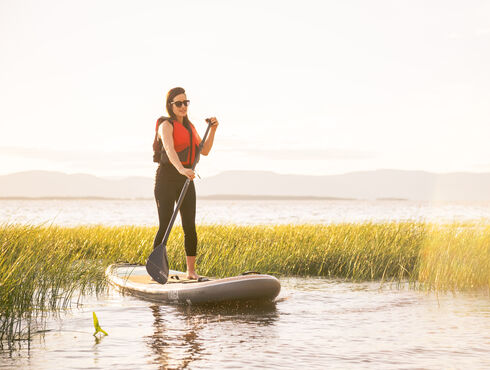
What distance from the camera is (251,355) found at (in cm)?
566

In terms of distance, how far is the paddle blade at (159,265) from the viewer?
8547 millimetres

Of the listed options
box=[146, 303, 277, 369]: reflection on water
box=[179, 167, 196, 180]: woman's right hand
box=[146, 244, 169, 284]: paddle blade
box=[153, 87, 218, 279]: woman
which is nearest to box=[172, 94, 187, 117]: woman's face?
Answer: box=[153, 87, 218, 279]: woman

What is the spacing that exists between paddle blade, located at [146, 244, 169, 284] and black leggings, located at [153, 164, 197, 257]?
346 mm

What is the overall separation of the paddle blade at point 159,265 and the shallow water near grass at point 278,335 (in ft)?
1.22

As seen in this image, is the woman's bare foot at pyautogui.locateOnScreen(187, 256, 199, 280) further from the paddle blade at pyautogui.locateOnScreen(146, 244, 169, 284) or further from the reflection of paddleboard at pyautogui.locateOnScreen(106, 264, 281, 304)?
the paddle blade at pyautogui.locateOnScreen(146, 244, 169, 284)

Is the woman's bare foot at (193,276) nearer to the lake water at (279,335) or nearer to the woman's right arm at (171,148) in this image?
the lake water at (279,335)

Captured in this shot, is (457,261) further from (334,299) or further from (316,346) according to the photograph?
(316,346)

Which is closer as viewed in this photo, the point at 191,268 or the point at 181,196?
the point at 181,196

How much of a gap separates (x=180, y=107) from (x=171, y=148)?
606mm

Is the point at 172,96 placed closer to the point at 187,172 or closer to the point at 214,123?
the point at 214,123

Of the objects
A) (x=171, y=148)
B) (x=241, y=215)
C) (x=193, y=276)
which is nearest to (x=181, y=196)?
(x=171, y=148)

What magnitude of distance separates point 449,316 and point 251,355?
306 cm

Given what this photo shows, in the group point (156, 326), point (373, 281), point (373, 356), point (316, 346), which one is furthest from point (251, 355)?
point (373, 281)

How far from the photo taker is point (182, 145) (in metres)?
8.59
